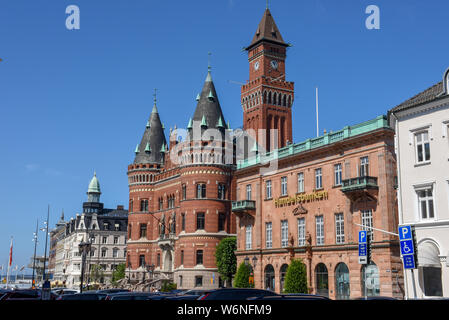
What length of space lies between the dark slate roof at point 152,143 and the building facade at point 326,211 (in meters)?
30.2

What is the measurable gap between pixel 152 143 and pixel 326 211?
47741mm

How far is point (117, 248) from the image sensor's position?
4990 inches

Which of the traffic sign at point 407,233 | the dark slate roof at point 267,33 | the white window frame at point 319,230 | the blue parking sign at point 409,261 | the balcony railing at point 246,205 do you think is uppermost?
the dark slate roof at point 267,33

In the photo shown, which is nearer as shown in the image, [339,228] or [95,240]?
[339,228]

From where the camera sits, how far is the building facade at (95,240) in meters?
122

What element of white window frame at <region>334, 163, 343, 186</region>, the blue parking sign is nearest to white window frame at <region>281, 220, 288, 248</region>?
white window frame at <region>334, 163, 343, 186</region>

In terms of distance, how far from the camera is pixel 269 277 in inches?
2158

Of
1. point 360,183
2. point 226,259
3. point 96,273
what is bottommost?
point 96,273

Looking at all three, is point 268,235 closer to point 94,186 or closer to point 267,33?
point 267,33

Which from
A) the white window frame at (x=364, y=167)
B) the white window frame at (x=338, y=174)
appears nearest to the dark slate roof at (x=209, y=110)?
the white window frame at (x=338, y=174)

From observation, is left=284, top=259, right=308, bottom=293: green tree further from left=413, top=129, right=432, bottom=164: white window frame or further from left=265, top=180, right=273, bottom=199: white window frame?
left=413, top=129, right=432, bottom=164: white window frame

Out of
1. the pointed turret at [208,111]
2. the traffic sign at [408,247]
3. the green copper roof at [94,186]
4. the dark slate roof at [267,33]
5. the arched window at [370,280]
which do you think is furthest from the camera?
the green copper roof at [94,186]

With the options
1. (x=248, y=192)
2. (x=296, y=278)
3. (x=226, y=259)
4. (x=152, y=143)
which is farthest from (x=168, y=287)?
(x=296, y=278)

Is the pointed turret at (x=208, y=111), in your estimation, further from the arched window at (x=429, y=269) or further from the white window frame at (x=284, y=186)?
the arched window at (x=429, y=269)
